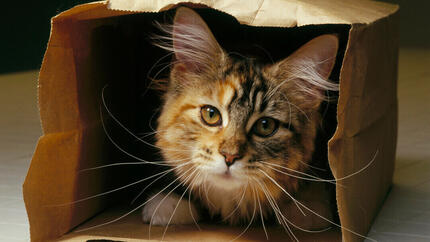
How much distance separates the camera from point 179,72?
1724mm

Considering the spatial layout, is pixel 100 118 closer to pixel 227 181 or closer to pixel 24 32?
pixel 227 181

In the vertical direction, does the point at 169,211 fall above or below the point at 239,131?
below

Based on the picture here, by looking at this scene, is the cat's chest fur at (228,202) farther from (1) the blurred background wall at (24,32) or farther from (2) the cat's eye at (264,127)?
(1) the blurred background wall at (24,32)

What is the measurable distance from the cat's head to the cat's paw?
7 cm

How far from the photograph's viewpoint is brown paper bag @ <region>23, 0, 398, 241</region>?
1323 mm

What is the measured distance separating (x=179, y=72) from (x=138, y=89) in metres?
0.41

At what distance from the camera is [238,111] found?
1536 millimetres

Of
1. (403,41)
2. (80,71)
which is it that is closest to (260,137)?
(80,71)

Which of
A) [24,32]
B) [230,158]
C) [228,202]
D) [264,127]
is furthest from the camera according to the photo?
[24,32]

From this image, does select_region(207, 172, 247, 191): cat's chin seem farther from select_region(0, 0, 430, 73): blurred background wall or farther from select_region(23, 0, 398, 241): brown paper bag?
select_region(0, 0, 430, 73): blurred background wall

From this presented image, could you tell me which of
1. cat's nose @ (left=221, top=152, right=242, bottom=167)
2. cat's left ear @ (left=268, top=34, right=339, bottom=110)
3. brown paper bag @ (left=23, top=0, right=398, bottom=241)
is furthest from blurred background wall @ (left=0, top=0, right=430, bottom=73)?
cat's nose @ (left=221, top=152, right=242, bottom=167)

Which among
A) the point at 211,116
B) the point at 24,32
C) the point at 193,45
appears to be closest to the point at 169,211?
the point at 211,116

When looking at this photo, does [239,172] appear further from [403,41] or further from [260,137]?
[403,41]

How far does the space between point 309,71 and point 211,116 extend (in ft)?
0.96
